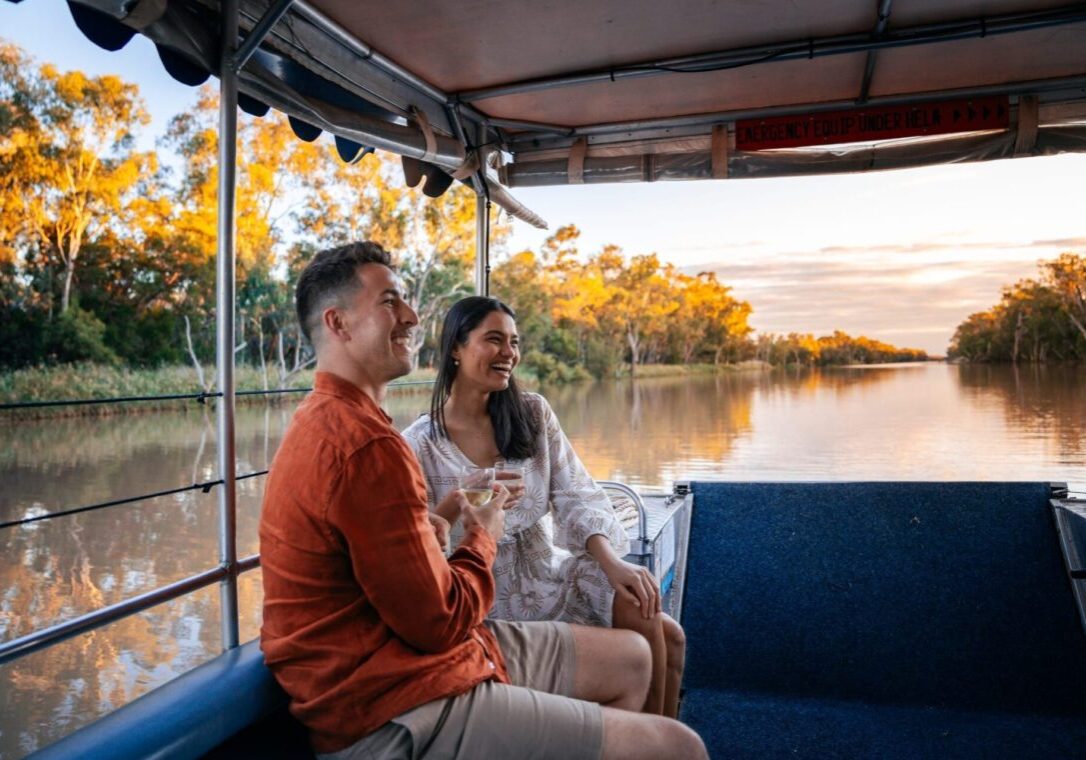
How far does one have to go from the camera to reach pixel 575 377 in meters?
21.7

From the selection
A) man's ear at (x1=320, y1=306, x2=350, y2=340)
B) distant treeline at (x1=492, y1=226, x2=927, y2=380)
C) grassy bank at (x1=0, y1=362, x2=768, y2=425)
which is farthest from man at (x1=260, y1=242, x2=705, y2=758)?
distant treeline at (x1=492, y1=226, x2=927, y2=380)

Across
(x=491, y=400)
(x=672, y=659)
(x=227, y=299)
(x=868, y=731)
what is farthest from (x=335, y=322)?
(x=868, y=731)

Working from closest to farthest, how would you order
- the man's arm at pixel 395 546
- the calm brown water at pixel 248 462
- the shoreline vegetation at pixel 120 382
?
the man's arm at pixel 395 546, the calm brown water at pixel 248 462, the shoreline vegetation at pixel 120 382

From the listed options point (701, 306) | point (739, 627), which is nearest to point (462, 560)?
point (739, 627)

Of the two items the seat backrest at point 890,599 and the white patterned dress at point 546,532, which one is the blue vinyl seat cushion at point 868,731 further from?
the white patterned dress at point 546,532

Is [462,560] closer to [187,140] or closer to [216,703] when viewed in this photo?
[216,703]

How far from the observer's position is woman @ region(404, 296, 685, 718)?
1831 millimetres

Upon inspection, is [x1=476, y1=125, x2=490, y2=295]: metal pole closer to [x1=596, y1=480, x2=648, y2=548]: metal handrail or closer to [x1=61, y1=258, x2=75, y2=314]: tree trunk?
[x1=596, y1=480, x2=648, y2=548]: metal handrail

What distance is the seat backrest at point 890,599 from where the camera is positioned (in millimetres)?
2479

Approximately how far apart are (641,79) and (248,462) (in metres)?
15.0

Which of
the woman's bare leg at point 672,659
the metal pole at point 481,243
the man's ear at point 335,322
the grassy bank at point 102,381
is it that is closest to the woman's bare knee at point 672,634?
the woman's bare leg at point 672,659

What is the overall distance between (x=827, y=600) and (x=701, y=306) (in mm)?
17227

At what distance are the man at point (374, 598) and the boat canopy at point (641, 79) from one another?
2.81 ft

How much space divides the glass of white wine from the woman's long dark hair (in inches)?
19.6
